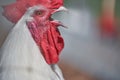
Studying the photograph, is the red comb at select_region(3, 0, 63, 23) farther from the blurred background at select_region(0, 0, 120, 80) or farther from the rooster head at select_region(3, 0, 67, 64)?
the blurred background at select_region(0, 0, 120, 80)

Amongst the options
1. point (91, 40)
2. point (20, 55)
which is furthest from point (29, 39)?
point (91, 40)

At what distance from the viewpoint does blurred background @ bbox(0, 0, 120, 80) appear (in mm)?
1309

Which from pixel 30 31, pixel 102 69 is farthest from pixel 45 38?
pixel 102 69

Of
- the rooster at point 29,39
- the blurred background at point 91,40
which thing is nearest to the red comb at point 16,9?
the rooster at point 29,39

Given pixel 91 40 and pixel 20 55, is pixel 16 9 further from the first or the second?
pixel 91 40

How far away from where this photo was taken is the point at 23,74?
1221 millimetres

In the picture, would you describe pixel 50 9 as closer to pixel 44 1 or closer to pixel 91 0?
pixel 44 1

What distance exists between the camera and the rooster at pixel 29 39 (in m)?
1.19

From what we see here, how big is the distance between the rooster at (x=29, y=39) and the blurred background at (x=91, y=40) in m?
0.07

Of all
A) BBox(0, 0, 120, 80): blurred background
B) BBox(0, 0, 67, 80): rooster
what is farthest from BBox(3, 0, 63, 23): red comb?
BBox(0, 0, 120, 80): blurred background

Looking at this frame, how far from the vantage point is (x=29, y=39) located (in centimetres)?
122

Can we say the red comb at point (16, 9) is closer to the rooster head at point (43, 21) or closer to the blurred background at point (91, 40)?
the rooster head at point (43, 21)

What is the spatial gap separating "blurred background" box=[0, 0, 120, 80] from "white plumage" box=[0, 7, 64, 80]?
0.16 meters

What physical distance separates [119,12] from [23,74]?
2.21ft
